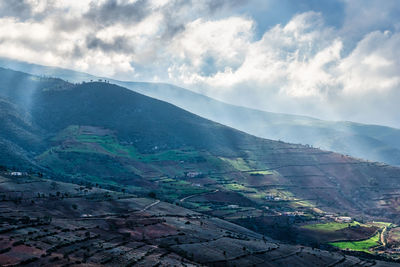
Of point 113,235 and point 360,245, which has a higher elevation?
point 113,235

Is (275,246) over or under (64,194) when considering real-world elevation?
under

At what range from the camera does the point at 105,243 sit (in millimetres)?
100438

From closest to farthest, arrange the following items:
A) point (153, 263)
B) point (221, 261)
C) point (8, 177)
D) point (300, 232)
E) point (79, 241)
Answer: point (153, 263) → point (79, 241) → point (221, 261) → point (8, 177) → point (300, 232)

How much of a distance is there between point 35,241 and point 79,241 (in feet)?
32.3

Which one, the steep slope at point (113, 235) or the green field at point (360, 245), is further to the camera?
the green field at point (360, 245)

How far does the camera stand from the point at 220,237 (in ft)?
443

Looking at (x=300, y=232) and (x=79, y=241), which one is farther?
(x=300, y=232)

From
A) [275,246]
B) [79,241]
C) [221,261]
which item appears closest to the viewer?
[79,241]


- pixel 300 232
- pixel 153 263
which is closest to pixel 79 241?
pixel 153 263

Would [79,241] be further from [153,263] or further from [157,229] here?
[157,229]

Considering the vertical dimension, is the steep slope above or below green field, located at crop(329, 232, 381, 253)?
above

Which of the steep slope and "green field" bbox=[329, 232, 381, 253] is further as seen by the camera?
"green field" bbox=[329, 232, 381, 253]

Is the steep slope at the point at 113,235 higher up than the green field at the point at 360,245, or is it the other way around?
the steep slope at the point at 113,235

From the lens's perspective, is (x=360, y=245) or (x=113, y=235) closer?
(x=113, y=235)
